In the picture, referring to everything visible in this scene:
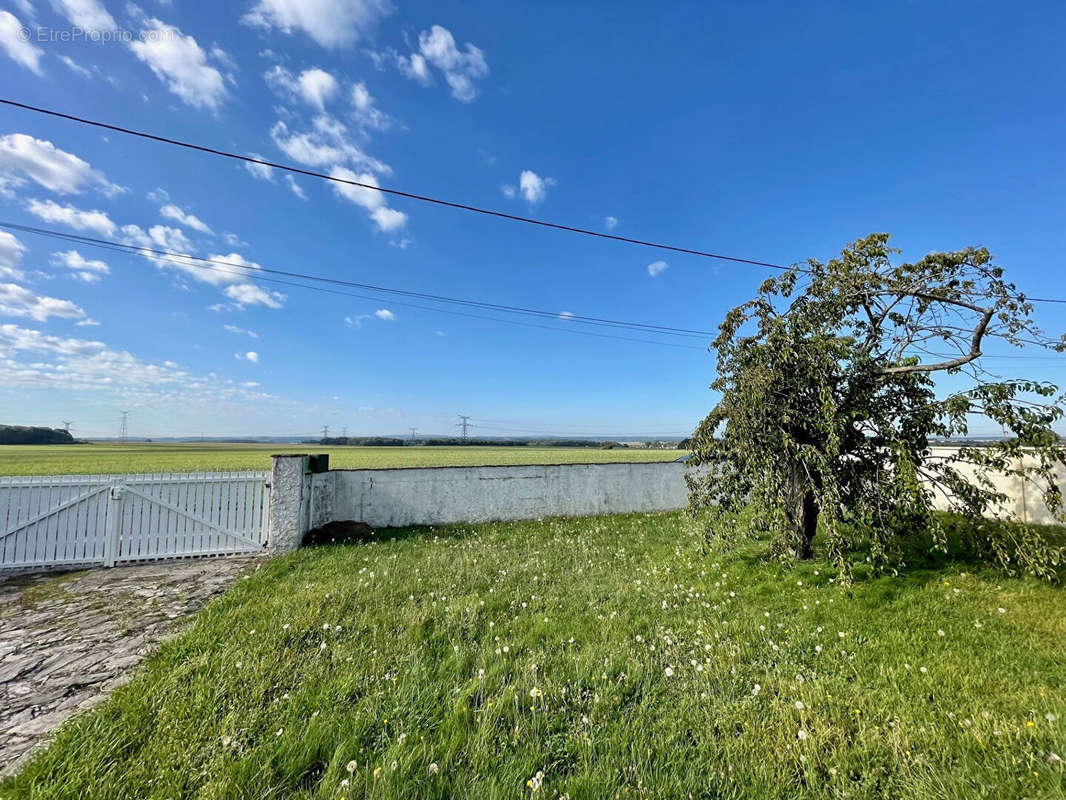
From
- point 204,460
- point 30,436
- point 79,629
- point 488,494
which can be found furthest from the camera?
point 30,436

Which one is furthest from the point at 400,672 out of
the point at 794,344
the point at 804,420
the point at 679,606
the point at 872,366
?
the point at 872,366

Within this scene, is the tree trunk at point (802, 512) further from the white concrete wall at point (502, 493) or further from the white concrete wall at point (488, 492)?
the white concrete wall at point (502, 493)

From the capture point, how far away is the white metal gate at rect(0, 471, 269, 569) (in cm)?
596

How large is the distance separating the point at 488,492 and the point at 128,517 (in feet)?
19.9

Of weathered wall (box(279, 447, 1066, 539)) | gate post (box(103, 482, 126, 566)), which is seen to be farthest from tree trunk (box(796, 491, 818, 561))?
gate post (box(103, 482, 126, 566))

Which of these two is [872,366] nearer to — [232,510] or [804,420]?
[804,420]

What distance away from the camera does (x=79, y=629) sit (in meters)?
4.07

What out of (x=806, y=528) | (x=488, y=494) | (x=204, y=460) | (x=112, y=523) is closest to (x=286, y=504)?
(x=112, y=523)

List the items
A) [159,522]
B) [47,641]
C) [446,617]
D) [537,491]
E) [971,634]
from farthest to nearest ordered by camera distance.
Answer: [537,491] < [159,522] < [446,617] < [47,641] < [971,634]

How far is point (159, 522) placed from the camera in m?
6.47

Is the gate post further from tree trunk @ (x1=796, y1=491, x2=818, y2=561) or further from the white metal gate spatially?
tree trunk @ (x1=796, y1=491, x2=818, y2=561)

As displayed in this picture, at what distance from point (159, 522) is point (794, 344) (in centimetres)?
983

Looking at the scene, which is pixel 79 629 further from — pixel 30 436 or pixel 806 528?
pixel 30 436

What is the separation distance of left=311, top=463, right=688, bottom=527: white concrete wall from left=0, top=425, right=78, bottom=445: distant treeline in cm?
7182
